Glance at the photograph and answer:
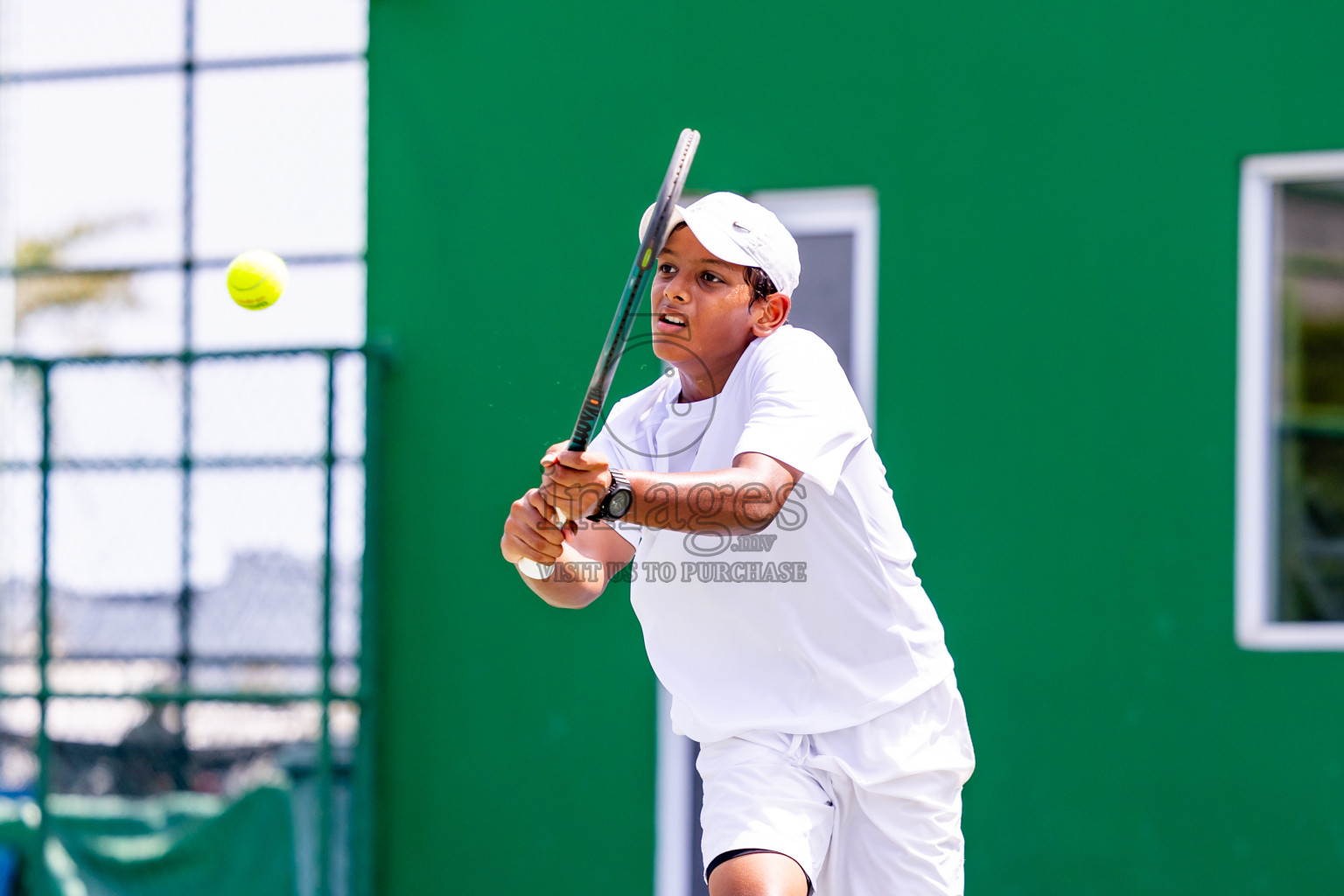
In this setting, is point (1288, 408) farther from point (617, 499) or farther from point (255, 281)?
point (255, 281)

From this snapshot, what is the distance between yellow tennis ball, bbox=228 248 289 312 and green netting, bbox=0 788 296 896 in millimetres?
2141

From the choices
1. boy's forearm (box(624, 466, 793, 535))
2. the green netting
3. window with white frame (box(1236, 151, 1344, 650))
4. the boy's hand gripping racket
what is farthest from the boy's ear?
the green netting

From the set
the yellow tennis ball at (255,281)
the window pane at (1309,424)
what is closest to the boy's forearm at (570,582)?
the yellow tennis ball at (255,281)

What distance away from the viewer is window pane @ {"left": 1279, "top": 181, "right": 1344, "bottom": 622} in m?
4.35

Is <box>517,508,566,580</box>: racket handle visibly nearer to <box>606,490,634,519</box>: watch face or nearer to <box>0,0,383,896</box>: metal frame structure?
<box>606,490,634,519</box>: watch face

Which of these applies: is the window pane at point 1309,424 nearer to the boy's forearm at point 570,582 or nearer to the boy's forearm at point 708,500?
the boy's forearm at point 570,582

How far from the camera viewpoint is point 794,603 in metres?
2.59

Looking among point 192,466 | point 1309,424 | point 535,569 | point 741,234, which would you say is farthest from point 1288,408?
point 192,466

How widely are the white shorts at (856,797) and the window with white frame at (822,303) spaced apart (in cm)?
197

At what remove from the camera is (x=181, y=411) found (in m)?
5.12

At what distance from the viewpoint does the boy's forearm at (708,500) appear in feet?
7.32

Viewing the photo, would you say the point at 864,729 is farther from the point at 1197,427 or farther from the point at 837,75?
the point at 837,75

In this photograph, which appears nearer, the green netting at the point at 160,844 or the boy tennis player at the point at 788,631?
the boy tennis player at the point at 788,631

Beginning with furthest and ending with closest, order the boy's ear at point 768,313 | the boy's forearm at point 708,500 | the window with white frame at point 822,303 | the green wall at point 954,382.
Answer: the window with white frame at point 822,303 → the green wall at point 954,382 → the boy's ear at point 768,313 → the boy's forearm at point 708,500
